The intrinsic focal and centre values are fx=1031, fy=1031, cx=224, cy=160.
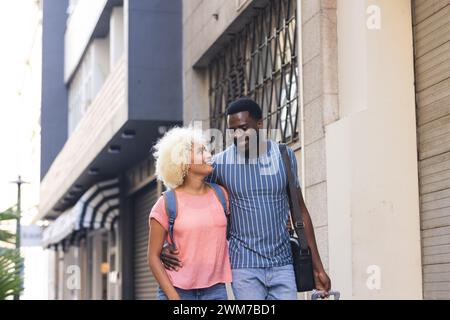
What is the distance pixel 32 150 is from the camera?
4141 centimetres

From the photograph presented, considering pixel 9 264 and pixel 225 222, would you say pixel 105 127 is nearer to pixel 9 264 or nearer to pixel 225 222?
pixel 9 264

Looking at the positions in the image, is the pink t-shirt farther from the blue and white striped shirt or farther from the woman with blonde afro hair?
the blue and white striped shirt

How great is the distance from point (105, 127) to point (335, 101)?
10.5 metres

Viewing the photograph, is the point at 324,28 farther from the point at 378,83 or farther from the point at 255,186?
the point at 255,186

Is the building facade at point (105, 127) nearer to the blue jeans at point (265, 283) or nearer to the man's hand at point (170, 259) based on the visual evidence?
the blue jeans at point (265, 283)

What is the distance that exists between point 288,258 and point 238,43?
8.53 metres

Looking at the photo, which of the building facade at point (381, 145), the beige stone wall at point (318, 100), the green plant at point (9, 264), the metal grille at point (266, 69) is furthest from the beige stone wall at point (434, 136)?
the green plant at point (9, 264)

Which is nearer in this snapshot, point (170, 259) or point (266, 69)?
point (170, 259)

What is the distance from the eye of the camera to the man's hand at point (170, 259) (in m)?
→ 5.43

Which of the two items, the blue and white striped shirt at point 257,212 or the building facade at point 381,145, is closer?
the blue and white striped shirt at point 257,212

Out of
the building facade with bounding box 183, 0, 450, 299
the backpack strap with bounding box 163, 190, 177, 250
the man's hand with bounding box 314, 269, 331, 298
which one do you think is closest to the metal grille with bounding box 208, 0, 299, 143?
the building facade with bounding box 183, 0, 450, 299

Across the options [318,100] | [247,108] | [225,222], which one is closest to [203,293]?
[225,222]

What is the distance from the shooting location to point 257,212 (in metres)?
5.71
